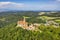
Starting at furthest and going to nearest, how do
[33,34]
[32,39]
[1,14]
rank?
[1,14]
[33,34]
[32,39]

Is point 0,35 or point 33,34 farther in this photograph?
point 0,35

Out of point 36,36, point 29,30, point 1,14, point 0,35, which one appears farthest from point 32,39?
point 1,14

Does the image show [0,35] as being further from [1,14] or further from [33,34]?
[1,14]

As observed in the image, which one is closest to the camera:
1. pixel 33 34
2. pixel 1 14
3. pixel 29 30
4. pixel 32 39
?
pixel 32 39

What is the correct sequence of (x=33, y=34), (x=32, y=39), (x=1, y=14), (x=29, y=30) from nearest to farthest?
(x=32, y=39) → (x=33, y=34) → (x=29, y=30) → (x=1, y=14)

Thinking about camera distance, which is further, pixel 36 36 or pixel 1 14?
pixel 1 14

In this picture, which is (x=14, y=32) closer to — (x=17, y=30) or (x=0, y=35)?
(x=17, y=30)

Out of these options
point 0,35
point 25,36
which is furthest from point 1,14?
point 25,36
